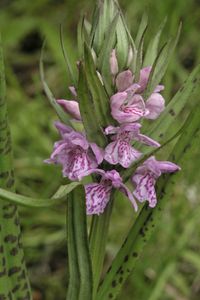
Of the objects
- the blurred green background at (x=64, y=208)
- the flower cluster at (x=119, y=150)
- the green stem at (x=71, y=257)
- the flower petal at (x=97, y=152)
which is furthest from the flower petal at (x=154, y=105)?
the blurred green background at (x=64, y=208)

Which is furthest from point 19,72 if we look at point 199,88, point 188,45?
point 199,88

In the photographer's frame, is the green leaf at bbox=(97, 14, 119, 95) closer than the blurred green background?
Yes

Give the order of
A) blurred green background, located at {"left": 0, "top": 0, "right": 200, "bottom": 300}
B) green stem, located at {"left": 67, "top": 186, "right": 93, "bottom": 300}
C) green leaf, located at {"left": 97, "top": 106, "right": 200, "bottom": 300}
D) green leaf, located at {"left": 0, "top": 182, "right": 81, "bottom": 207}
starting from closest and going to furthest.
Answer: green leaf, located at {"left": 0, "top": 182, "right": 81, "bottom": 207}, green stem, located at {"left": 67, "top": 186, "right": 93, "bottom": 300}, green leaf, located at {"left": 97, "top": 106, "right": 200, "bottom": 300}, blurred green background, located at {"left": 0, "top": 0, "right": 200, "bottom": 300}

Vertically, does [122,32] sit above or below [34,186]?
above

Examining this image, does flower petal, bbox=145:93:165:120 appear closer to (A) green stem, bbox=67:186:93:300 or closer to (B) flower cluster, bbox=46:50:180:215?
(B) flower cluster, bbox=46:50:180:215

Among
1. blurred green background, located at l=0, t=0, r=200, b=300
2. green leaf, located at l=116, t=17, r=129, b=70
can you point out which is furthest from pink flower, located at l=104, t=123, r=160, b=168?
blurred green background, located at l=0, t=0, r=200, b=300

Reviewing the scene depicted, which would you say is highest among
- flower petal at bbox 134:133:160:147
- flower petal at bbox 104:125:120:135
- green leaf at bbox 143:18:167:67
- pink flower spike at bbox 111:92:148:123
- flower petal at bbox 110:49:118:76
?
green leaf at bbox 143:18:167:67

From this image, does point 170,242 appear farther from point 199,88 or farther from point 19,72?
point 19,72
